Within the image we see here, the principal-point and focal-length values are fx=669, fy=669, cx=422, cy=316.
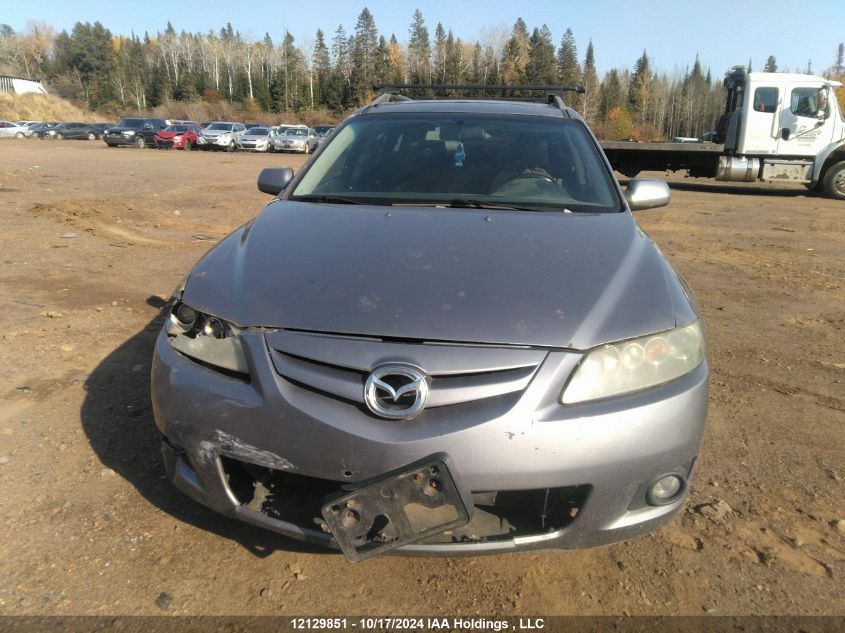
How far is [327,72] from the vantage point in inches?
4087

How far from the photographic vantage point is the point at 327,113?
9150cm

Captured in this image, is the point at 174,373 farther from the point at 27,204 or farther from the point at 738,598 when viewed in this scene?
the point at 27,204

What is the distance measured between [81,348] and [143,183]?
1249 centimetres

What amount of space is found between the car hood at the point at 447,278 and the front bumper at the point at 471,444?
0.18 metres

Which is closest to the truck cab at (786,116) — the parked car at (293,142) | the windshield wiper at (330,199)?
the windshield wiper at (330,199)

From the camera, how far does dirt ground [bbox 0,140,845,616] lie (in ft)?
7.20

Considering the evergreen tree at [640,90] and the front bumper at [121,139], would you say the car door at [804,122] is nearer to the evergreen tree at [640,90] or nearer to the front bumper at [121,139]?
the front bumper at [121,139]

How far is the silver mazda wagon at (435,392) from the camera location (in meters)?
1.92

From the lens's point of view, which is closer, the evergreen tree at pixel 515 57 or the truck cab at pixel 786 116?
the truck cab at pixel 786 116

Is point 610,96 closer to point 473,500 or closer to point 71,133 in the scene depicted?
point 71,133

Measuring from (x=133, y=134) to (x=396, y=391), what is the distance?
40918 millimetres

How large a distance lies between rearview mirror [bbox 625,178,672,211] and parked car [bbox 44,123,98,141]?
56.0 metres

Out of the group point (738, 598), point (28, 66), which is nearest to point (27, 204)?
point (738, 598)

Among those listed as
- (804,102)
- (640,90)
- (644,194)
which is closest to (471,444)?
(644,194)
